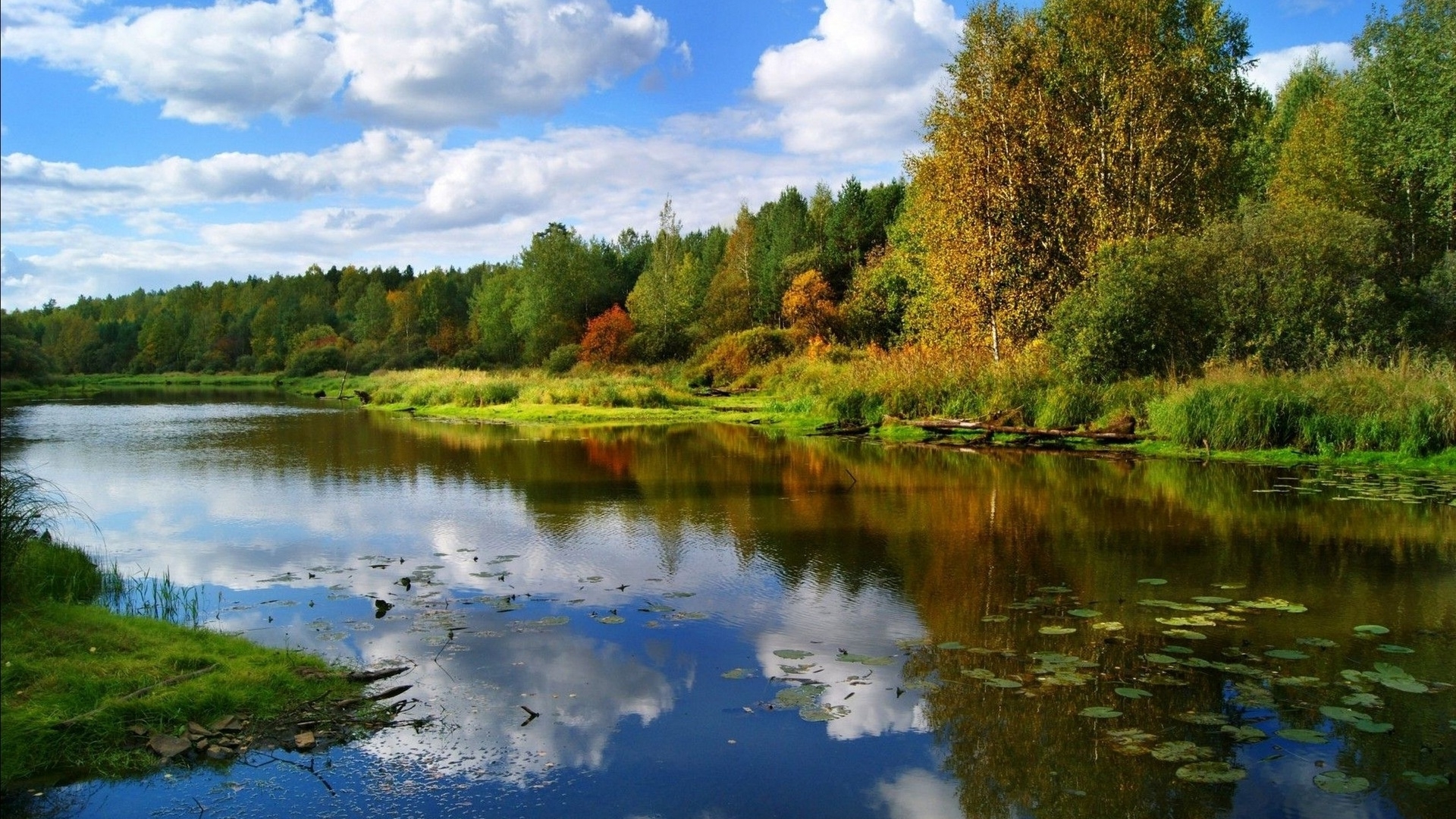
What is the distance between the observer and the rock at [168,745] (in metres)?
5.89

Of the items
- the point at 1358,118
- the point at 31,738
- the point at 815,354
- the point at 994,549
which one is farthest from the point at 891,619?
the point at 815,354

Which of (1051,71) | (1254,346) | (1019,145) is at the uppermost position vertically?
(1051,71)

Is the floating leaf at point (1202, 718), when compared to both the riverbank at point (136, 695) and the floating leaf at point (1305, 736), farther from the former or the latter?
the riverbank at point (136, 695)

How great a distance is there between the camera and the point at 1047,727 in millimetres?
6293

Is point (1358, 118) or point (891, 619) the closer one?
point (891, 619)

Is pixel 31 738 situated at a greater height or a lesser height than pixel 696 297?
lesser

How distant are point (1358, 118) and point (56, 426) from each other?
48820mm

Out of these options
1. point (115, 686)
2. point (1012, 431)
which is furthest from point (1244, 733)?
point (1012, 431)

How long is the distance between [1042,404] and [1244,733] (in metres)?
19.1

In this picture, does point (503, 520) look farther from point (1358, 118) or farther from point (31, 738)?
point (1358, 118)

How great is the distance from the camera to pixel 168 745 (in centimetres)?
593

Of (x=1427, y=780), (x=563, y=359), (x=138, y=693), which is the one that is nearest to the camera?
(x=1427, y=780)

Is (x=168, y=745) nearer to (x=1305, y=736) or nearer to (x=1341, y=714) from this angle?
(x=1305, y=736)

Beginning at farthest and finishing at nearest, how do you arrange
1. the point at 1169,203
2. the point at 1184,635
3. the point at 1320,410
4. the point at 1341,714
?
the point at 1169,203
the point at 1320,410
the point at 1184,635
the point at 1341,714
